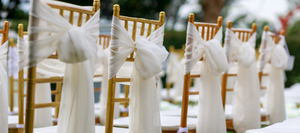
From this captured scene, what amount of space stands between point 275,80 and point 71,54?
2464mm

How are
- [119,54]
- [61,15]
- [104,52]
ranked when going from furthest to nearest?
[104,52], [119,54], [61,15]

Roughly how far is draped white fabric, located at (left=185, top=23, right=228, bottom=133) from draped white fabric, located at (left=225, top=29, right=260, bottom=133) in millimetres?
403

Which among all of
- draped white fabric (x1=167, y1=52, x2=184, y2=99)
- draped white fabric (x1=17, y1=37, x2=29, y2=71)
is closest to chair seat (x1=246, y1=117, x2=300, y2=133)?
draped white fabric (x1=17, y1=37, x2=29, y2=71)

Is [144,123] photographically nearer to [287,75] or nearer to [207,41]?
[207,41]

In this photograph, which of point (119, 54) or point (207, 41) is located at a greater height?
point (207, 41)

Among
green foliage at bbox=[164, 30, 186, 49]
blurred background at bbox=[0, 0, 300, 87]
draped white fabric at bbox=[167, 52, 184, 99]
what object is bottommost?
draped white fabric at bbox=[167, 52, 184, 99]

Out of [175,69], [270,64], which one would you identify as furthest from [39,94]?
[175,69]

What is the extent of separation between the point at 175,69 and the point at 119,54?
A: 3.62 m

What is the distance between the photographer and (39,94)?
2365 mm

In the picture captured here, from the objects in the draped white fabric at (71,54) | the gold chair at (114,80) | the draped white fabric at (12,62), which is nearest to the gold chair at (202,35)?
the gold chair at (114,80)

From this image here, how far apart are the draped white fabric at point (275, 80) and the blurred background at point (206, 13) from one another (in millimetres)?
3299

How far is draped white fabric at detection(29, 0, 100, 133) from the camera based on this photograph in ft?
4.83

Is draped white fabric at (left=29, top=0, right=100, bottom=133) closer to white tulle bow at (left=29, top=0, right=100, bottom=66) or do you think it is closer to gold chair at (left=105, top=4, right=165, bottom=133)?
white tulle bow at (left=29, top=0, right=100, bottom=66)

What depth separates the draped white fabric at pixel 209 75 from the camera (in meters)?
2.23
